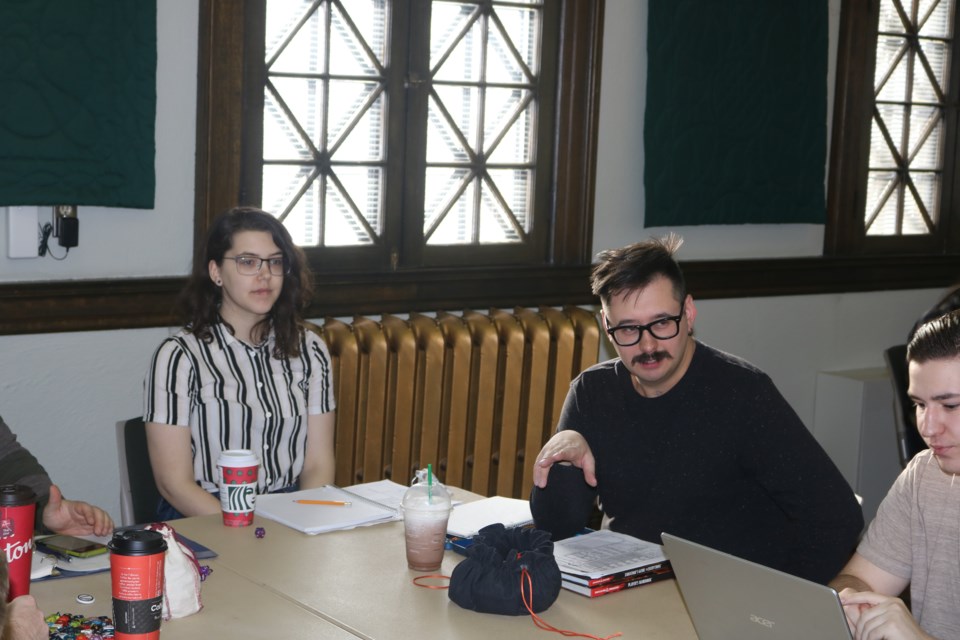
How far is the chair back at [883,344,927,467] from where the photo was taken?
10.8ft

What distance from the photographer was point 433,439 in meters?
3.89

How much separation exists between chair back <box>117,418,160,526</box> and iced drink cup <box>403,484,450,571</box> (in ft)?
3.08

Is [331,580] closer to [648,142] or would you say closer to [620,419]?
[620,419]

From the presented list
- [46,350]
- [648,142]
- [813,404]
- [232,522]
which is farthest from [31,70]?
[813,404]

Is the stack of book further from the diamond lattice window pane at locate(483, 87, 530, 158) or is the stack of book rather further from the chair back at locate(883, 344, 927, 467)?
the diamond lattice window pane at locate(483, 87, 530, 158)

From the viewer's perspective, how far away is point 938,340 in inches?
74.5

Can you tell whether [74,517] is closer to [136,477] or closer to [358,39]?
[136,477]

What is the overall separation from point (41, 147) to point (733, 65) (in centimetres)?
262

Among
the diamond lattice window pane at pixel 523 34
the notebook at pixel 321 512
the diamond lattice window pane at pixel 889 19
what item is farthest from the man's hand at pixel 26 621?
the diamond lattice window pane at pixel 889 19

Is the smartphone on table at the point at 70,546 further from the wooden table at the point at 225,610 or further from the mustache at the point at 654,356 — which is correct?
the mustache at the point at 654,356

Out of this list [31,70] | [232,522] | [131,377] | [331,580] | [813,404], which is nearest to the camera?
[331,580]

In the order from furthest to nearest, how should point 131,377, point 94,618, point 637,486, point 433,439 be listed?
point 433,439 → point 131,377 → point 637,486 → point 94,618

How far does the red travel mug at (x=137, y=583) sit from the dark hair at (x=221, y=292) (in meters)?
1.35

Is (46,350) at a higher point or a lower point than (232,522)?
higher
